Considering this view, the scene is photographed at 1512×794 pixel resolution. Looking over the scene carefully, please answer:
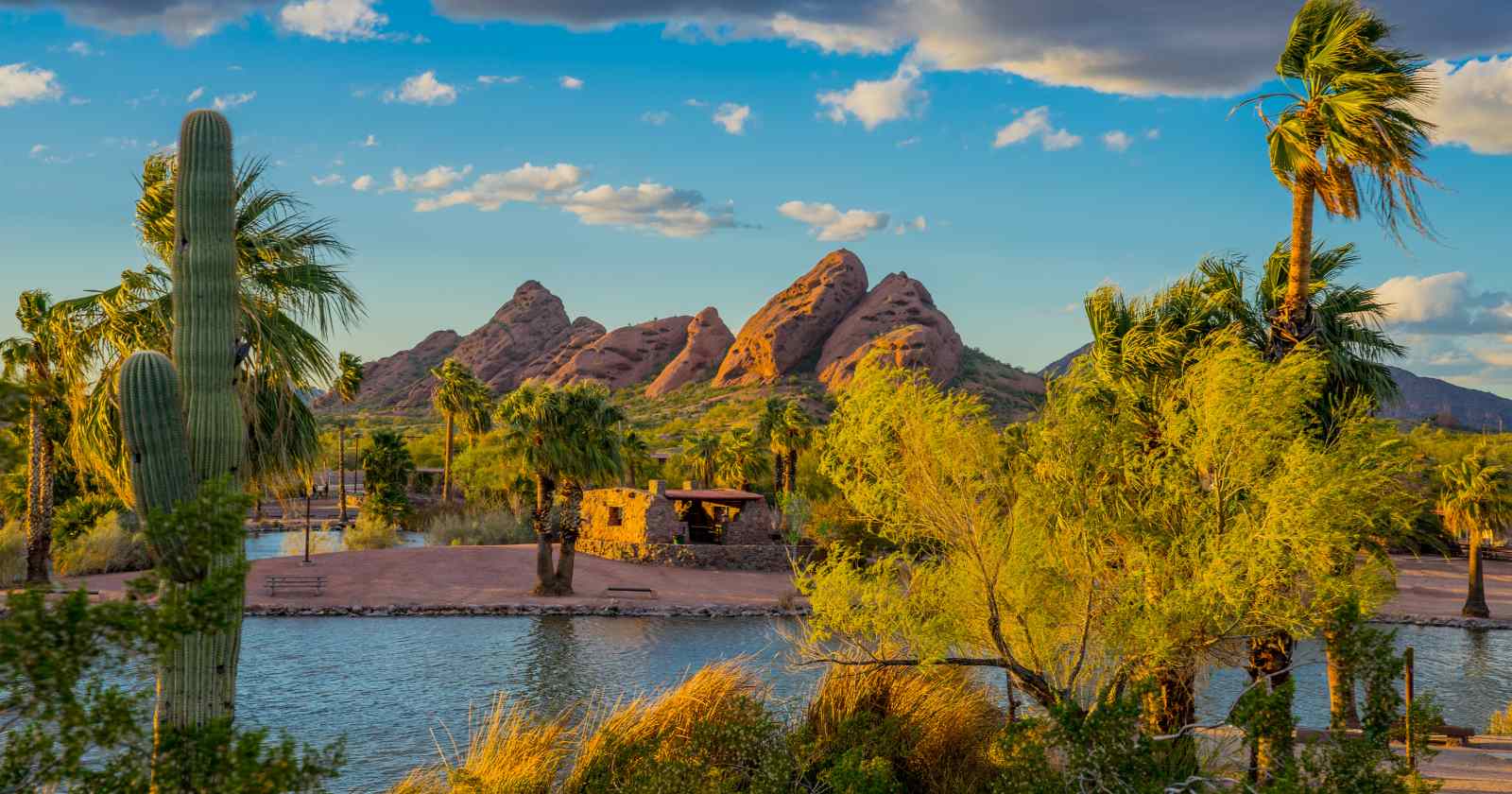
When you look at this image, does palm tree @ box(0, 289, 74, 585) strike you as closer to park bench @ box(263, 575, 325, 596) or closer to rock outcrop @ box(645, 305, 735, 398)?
park bench @ box(263, 575, 325, 596)

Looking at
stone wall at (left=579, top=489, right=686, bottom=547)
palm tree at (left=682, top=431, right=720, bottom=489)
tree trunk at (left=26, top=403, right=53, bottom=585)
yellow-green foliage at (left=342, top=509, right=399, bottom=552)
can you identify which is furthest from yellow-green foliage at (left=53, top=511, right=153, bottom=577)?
palm tree at (left=682, top=431, right=720, bottom=489)

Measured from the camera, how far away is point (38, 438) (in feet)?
91.9

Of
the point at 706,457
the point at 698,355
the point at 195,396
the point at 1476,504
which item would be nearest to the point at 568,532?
the point at 706,457

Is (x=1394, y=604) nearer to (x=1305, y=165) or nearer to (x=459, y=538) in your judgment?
(x=1305, y=165)

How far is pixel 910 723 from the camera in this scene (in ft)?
41.4

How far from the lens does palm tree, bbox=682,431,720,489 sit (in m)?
51.7

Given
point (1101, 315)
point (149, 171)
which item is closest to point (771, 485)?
point (1101, 315)

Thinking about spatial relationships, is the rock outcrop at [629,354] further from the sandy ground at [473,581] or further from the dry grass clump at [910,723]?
the dry grass clump at [910,723]

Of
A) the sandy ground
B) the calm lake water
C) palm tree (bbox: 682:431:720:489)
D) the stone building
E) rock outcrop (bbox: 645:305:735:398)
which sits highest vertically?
rock outcrop (bbox: 645:305:735:398)

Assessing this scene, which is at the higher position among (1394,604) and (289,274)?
(289,274)

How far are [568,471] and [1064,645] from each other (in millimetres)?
21142

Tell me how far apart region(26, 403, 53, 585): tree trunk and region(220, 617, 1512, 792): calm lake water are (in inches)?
246

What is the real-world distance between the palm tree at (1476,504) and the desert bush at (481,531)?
33.8 metres

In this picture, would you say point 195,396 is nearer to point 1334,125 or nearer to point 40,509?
point 1334,125
